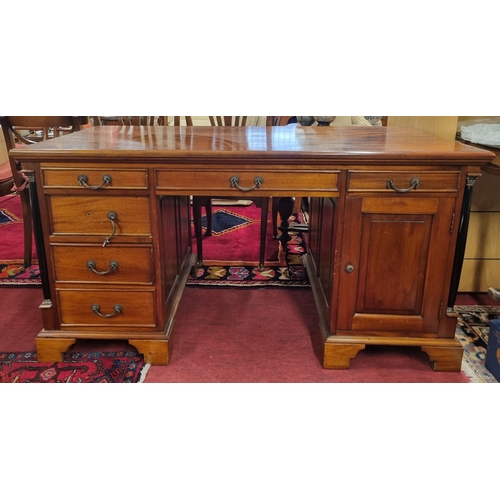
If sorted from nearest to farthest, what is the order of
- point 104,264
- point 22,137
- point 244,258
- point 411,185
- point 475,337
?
point 411,185 < point 104,264 < point 475,337 < point 22,137 < point 244,258

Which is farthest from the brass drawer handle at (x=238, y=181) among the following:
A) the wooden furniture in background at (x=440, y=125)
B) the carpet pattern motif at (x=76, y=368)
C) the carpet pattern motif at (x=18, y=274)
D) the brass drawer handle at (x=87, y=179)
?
the carpet pattern motif at (x=18, y=274)

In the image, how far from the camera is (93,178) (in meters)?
1.49

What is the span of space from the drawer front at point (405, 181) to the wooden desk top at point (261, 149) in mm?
40

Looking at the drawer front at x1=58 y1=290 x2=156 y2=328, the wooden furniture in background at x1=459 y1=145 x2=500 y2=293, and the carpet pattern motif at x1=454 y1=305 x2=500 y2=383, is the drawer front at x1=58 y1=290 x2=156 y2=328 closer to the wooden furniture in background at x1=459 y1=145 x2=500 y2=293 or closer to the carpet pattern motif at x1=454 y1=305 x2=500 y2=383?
the carpet pattern motif at x1=454 y1=305 x2=500 y2=383

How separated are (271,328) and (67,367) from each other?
810mm

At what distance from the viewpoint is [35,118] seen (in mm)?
2246

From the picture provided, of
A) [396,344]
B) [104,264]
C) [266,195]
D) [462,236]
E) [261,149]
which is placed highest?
[261,149]

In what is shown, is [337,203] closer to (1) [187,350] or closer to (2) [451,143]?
(2) [451,143]

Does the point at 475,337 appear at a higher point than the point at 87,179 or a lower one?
lower

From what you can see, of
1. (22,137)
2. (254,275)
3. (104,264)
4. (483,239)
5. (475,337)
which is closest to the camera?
(104,264)

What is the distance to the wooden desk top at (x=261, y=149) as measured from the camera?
4.66 ft

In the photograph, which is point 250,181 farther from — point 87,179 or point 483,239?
point 483,239

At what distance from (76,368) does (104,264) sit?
41 centimetres

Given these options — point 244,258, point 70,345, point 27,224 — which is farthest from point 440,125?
point 27,224
